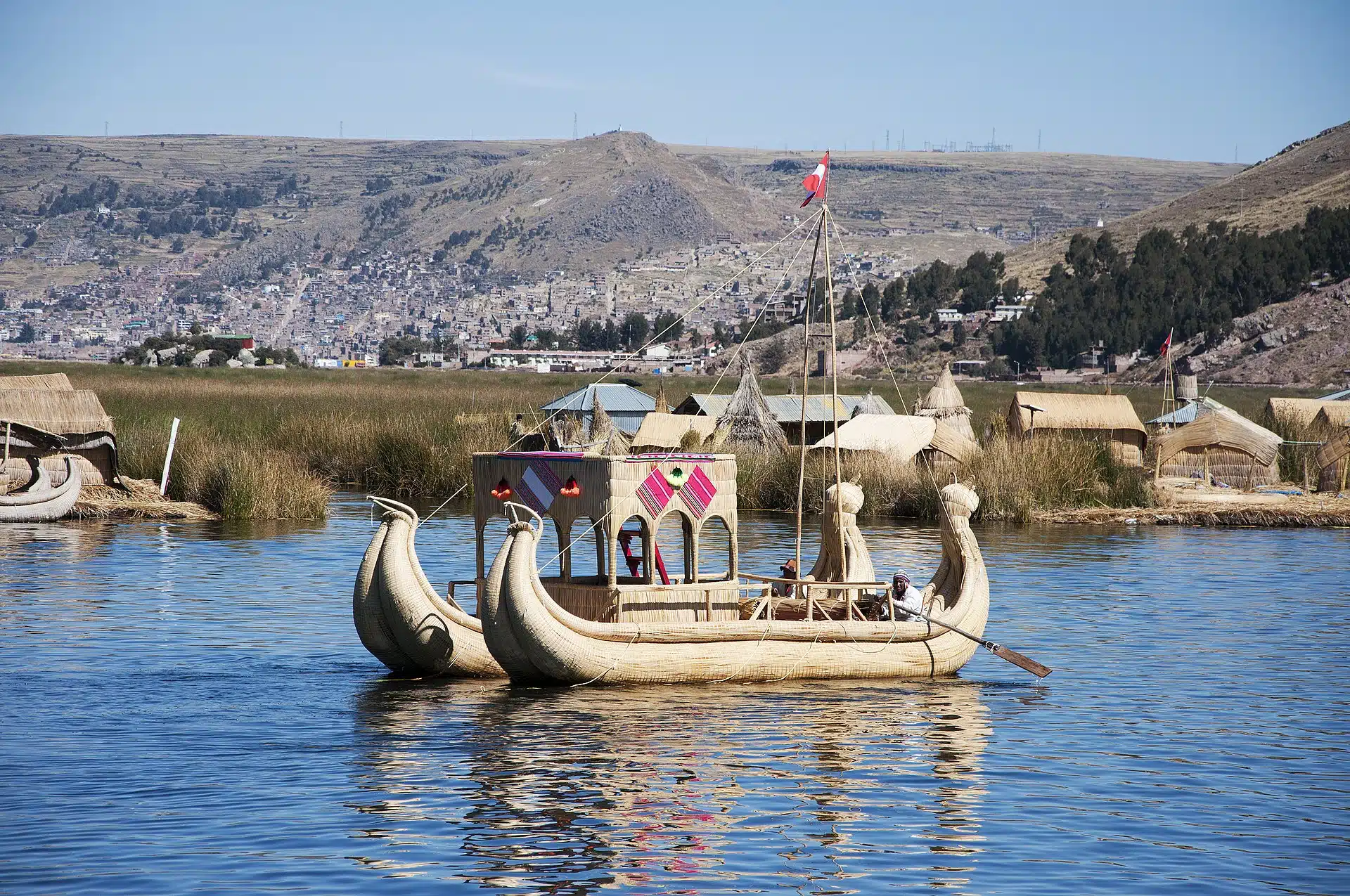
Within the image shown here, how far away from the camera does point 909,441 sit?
38.9 meters

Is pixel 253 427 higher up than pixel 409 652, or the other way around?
pixel 253 427

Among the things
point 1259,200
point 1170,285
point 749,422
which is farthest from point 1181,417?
point 1259,200

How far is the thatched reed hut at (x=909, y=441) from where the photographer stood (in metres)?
38.5

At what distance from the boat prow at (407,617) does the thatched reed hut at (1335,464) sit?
28.0m

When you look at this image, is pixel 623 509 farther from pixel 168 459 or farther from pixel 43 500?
pixel 168 459

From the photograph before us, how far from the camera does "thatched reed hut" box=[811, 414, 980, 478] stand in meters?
38.5

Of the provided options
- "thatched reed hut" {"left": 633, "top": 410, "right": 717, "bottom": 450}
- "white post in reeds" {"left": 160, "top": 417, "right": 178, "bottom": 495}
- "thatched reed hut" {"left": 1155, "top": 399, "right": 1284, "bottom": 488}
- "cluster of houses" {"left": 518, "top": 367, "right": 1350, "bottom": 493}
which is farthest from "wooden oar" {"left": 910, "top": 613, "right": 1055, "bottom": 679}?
Result: "thatched reed hut" {"left": 1155, "top": 399, "right": 1284, "bottom": 488}

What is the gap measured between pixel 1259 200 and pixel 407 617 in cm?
12335

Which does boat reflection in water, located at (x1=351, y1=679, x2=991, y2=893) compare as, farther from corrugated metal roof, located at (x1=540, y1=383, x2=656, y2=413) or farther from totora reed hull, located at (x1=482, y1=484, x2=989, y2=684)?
corrugated metal roof, located at (x1=540, y1=383, x2=656, y2=413)

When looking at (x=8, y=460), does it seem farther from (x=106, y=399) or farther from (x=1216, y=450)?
(x=1216, y=450)

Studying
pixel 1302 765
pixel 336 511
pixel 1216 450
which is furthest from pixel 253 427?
pixel 1302 765

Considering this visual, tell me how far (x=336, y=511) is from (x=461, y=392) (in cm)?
3947

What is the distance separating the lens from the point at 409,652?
1739 centimetres

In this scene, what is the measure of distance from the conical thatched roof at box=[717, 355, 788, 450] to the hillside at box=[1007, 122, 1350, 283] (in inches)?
3302
